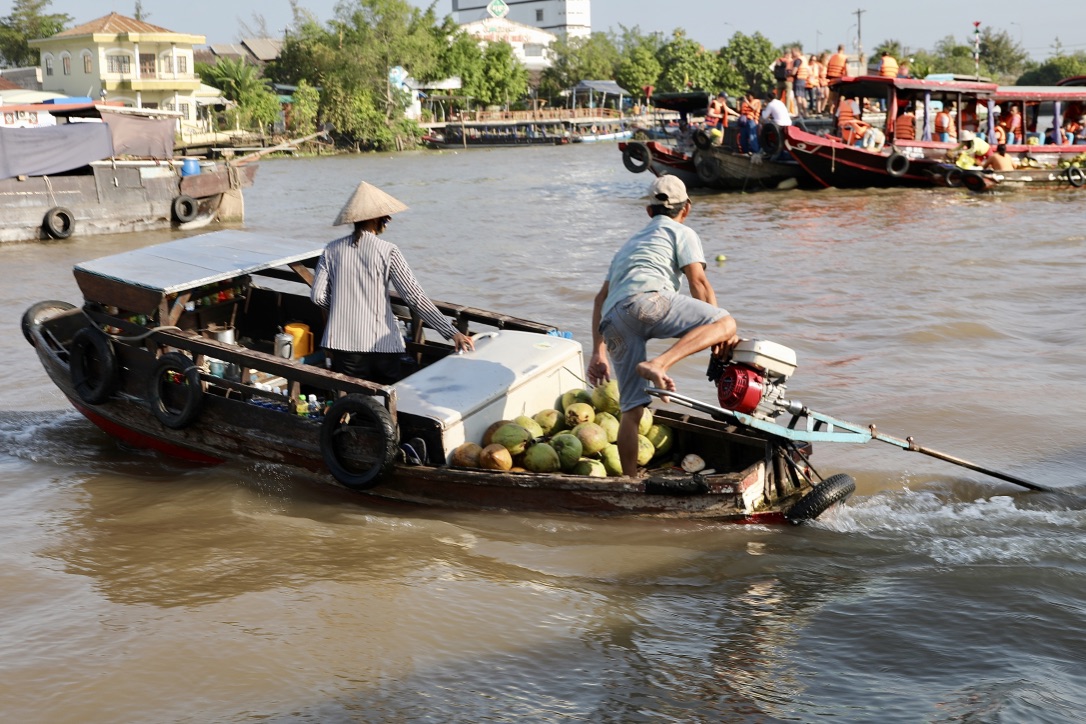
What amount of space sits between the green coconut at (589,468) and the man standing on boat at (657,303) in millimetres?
268

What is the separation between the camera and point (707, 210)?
2039cm

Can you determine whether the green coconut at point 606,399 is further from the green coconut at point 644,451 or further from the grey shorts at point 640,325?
the grey shorts at point 640,325

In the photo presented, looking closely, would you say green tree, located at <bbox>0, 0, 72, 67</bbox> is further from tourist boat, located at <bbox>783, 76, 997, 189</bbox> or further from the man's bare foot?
the man's bare foot

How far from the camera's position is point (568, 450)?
203 inches

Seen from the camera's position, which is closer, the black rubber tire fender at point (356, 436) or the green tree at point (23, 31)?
the black rubber tire fender at point (356, 436)

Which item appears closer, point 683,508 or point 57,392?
point 683,508

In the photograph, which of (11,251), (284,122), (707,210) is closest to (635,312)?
(11,251)

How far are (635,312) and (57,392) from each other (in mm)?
5492

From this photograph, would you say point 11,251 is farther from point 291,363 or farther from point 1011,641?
point 1011,641

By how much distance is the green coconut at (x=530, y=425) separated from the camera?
5273 mm

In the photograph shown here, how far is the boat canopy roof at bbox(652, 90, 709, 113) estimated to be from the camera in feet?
75.6

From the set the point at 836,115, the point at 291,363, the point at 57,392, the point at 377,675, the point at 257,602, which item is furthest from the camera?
the point at 836,115

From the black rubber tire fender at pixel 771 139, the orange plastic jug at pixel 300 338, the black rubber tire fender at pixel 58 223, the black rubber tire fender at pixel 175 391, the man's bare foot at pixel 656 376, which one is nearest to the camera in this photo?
the man's bare foot at pixel 656 376

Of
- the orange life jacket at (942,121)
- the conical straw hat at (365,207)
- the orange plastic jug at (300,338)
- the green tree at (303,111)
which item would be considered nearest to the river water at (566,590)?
the orange plastic jug at (300,338)
